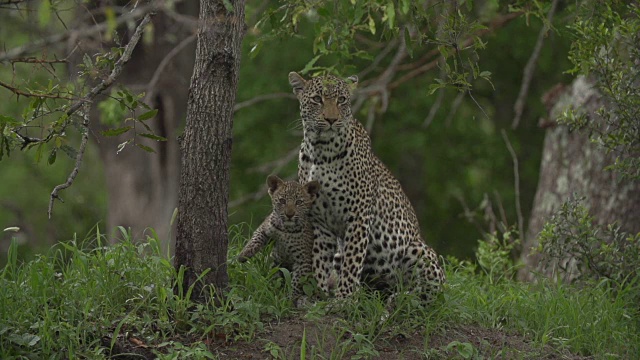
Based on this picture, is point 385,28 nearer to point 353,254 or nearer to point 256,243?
point 353,254

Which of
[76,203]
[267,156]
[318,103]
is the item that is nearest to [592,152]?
[318,103]

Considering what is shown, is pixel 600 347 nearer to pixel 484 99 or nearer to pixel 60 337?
pixel 60 337

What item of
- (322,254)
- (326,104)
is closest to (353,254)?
(322,254)

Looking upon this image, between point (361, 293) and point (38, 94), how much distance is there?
2.84 meters

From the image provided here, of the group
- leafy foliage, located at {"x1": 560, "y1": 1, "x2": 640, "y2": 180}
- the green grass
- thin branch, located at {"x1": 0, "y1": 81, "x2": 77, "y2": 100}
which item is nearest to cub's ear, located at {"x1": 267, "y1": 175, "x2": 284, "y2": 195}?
the green grass

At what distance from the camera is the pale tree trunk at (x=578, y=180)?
11109mm

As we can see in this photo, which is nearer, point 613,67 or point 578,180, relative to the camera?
point 613,67

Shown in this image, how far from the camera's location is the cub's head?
25.9 feet

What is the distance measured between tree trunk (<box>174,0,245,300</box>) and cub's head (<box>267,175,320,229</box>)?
99cm

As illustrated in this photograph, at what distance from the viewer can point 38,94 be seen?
5680 mm

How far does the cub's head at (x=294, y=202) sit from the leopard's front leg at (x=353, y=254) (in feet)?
1.13

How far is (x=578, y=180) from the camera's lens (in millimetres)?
12086

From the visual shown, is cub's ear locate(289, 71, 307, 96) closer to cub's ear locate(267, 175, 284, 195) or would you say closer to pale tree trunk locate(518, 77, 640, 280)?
cub's ear locate(267, 175, 284, 195)

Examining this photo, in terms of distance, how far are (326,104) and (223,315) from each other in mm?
1916
